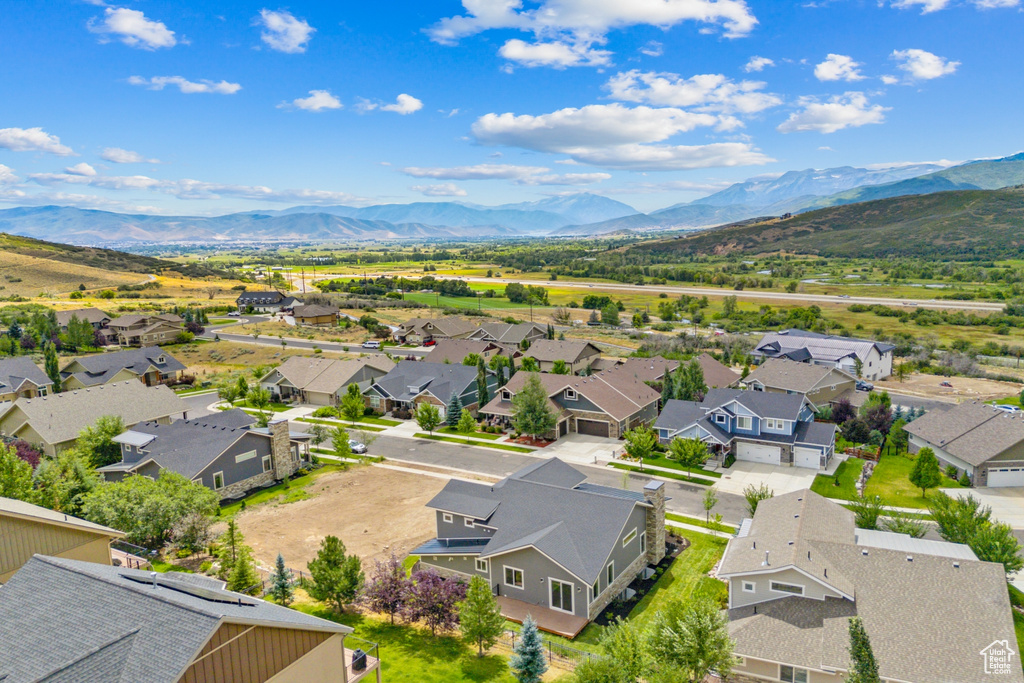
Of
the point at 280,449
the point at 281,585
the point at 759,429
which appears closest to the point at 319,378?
the point at 280,449

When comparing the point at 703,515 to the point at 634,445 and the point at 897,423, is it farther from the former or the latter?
the point at 897,423

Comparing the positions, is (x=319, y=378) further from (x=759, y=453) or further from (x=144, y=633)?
(x=144, y=633)

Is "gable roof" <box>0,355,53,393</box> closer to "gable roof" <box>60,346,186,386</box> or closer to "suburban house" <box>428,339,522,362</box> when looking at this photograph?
"gable roof" <box>60,346,186,386</box>

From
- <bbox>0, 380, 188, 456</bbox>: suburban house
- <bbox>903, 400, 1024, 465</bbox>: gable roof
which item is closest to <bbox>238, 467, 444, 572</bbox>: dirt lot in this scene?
<bbox>0, 380, 188, 456</bbox>: suburban house

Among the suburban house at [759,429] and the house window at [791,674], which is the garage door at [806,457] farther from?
the house window at [791,674]

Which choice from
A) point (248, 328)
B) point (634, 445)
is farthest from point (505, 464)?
point (248, 328)

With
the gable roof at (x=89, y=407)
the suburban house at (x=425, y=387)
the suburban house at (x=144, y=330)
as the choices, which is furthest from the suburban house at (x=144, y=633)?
the suburban house at (x=144, y=330)
